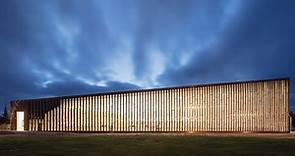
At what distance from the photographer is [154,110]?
3070cm

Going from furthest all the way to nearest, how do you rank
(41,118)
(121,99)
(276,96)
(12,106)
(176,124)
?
(12,106) < (41,118) < (121,99) < (176,124) < (276,96)

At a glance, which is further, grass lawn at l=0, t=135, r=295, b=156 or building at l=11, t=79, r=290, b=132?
building at l=11, t=79, r=290, b=132

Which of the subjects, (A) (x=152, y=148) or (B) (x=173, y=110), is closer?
(A) (x=152, y=148)

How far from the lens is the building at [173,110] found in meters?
27.9

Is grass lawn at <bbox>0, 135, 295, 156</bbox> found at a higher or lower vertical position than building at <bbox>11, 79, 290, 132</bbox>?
lower

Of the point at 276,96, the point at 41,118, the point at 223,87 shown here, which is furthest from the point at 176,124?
the point at 41,118

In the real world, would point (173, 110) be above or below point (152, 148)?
above

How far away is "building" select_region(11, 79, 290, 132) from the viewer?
27.9 m

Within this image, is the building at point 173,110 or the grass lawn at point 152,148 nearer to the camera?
the grass lawn at point 152,148

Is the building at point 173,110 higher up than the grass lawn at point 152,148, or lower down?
higher up

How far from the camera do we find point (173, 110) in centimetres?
3017

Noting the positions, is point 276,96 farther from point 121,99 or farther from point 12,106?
point 12,106

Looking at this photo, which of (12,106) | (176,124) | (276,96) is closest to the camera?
(276,96)

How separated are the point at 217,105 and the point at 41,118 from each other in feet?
51.0
